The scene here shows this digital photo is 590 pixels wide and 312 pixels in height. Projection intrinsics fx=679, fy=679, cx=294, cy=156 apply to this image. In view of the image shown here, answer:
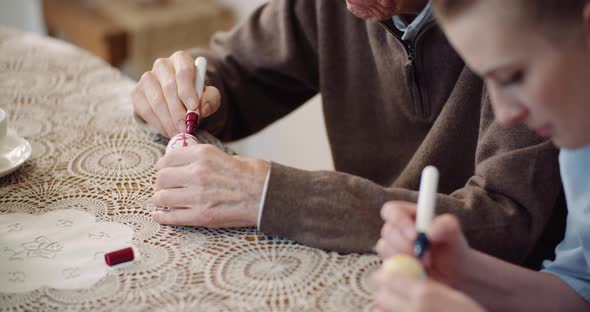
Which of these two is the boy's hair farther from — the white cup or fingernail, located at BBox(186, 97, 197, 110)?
the white cup

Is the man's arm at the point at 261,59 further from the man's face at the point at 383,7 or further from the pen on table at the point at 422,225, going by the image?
the pen on table at the point at 422,225

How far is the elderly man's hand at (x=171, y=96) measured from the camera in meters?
1.23

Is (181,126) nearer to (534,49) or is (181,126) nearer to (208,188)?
(208,188)

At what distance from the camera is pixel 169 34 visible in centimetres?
266

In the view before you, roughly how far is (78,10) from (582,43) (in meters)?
2.52

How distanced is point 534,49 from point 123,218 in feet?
2.13

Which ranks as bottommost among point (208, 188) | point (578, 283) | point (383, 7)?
point (578, 283)

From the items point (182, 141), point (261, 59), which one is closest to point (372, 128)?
point (261, 59)

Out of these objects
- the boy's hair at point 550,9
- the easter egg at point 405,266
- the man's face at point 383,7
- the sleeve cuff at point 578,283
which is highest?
the boy's hair at point 550,9

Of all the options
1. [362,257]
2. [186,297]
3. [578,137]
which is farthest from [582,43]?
[186,297]

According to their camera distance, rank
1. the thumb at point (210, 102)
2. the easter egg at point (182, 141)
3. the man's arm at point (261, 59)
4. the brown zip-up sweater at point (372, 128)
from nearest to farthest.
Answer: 1. the brown zip-up sweater at point (372, 128)
2. the easter egg at point (182, 141)
3. the thumb at point (210, 102)
4. the man's arm at point (261, 59)

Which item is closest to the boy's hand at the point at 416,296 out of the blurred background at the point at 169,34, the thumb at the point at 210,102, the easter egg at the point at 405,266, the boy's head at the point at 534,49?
the easter egg at the point at 405,266

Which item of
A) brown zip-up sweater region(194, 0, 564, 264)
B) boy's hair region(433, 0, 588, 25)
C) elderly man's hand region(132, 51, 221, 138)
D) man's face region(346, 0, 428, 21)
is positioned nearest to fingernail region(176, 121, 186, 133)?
elderly man's hand region(132, 51, 221, 138)

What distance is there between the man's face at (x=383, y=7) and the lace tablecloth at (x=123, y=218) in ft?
1.44
